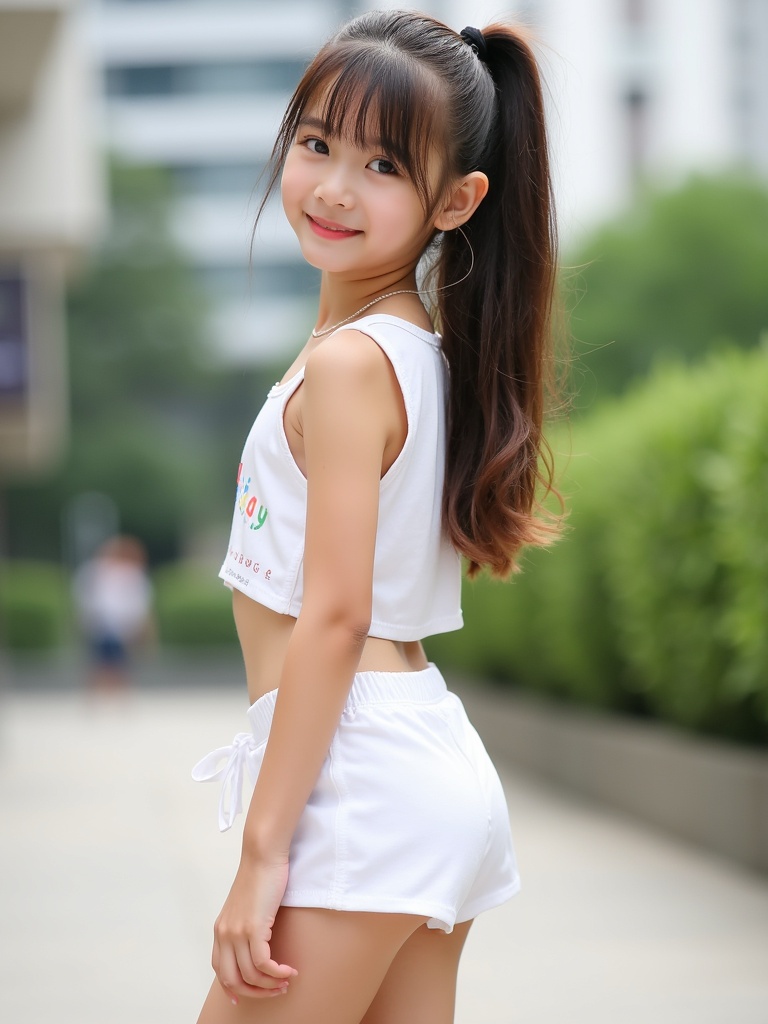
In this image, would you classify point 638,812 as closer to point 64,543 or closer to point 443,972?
point 443,972

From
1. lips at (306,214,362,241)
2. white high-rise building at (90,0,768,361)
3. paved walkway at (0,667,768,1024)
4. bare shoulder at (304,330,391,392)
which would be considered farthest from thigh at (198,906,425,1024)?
white high-rise building at (90,0,768,361)

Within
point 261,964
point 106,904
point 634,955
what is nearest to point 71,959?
point 106,904

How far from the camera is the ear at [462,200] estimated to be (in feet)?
6.41

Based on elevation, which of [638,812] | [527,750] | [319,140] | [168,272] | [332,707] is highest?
[319,140]

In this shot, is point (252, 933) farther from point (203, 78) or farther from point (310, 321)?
point (203, 78)

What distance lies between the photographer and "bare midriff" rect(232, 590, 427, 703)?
185cm

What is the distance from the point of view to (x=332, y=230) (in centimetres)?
191

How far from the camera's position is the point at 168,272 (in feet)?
155

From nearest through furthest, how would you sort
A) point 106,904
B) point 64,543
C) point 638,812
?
point 106,904
point 638,812
point 64,543

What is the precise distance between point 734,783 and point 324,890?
5.05 m

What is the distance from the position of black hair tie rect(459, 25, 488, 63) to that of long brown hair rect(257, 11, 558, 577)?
0.02 meters

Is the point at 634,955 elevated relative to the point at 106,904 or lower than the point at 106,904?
elevated

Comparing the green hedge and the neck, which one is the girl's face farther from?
the green hedge

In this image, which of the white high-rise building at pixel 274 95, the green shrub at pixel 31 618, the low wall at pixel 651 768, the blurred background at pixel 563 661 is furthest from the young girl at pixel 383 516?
the white high-rise building at pixel 274 95
